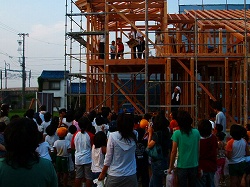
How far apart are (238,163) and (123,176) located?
2.62m

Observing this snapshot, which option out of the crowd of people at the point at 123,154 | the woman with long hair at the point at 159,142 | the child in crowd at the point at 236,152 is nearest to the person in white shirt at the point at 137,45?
the crowd of people at the point at 123,154

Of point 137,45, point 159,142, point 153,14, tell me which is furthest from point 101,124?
point 153,14

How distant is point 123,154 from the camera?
14.4 ft

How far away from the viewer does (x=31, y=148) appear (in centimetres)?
248

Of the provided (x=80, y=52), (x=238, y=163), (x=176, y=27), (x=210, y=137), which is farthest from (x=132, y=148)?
(x=176, y=27)

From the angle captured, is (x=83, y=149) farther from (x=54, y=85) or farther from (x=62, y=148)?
(x=54, y=85)

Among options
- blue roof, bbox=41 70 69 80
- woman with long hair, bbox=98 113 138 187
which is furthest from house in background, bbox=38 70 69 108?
woman with long hair, bbox=98 113 138 187

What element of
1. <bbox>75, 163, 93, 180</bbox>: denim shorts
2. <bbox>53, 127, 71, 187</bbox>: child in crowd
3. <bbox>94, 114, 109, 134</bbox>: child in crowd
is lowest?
<bbox>75, 163, 93, 180</bbox>: denim shorts

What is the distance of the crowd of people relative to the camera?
8.09ft

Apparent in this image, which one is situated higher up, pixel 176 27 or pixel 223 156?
pixel 176 27

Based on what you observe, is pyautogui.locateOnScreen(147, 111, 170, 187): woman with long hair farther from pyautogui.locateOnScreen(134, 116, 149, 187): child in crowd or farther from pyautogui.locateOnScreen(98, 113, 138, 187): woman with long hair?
pyautogui.locateOnScreen(98, 113, 138, 187): woman with long hair

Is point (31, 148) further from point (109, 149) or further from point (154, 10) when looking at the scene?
point (154, 10)

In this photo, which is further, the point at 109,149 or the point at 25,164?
the point at 109,149

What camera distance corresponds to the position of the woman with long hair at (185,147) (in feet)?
16.7
